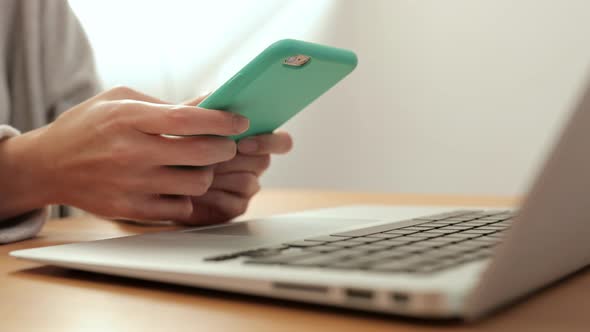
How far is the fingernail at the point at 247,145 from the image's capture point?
722 mm

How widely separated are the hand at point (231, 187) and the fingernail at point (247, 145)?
1cm

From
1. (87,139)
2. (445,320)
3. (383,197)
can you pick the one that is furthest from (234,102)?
(383,197)

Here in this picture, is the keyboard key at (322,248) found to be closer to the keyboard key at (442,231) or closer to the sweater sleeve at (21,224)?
the keyboard key at (442,231)

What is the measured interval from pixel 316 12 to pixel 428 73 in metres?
0.39

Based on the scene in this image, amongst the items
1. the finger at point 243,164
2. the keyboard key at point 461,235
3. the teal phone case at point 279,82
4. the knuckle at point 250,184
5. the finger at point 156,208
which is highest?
the teal phone case at point 279,82

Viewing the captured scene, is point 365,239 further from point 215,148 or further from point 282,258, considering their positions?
point 215,148

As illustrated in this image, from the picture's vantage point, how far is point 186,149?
576 millimetres

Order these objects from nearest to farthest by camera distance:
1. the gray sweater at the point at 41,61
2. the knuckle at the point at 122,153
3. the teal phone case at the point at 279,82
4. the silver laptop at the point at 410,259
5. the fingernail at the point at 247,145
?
the silver laptop at the point at 410,259 < the teal phone case at the point at 279,82 < the knuckle at the point at 122,153 < the fingernail at the point at 247,145 < the gray sweater at the point at 41,61

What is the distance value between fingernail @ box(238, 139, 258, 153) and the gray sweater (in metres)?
0.44

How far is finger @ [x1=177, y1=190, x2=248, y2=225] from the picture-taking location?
76 cm

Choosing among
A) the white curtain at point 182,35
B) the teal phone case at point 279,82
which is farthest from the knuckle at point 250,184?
the white curtain at point 182,35

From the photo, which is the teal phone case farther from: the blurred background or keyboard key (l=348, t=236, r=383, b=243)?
the blurred background

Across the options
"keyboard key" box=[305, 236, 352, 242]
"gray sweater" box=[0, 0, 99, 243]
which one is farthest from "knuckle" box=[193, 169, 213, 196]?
"gray sweater" box=[0, 0, 99, 243]

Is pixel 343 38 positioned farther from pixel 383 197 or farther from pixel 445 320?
pixel 445 320
